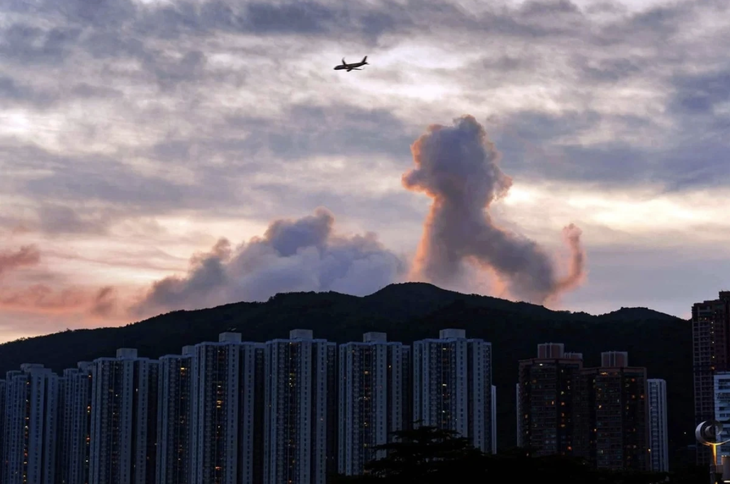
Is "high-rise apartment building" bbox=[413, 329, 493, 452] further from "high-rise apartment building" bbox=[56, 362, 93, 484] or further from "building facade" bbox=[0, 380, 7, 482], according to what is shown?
"building facade" bbox=[0, 380, 7, 482]

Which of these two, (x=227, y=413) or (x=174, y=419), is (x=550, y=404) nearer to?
(x=227, y=413)

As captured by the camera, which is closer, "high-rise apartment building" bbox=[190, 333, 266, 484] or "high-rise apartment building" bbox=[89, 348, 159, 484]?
"high-rise apartment building" bbox=[190, 333, 266, 484]

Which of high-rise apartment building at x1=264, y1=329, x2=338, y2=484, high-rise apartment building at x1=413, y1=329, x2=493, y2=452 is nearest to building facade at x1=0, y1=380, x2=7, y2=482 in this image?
high-rise apartment building at x1=264, y1=329, x2=338, y2=484

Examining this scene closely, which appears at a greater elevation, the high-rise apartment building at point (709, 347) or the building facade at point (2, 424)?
the high-rise apartment building at point (709, 347)

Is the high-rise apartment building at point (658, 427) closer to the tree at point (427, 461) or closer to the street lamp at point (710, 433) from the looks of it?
the tree at point (427, 461)

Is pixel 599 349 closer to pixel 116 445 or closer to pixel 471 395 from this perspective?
pixel 471 395

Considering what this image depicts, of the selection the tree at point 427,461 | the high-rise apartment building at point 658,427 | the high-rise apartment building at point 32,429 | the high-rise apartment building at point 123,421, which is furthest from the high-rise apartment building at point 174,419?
the tree at point 427,461

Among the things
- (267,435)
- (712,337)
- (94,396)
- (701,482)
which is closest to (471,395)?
(267,435)
